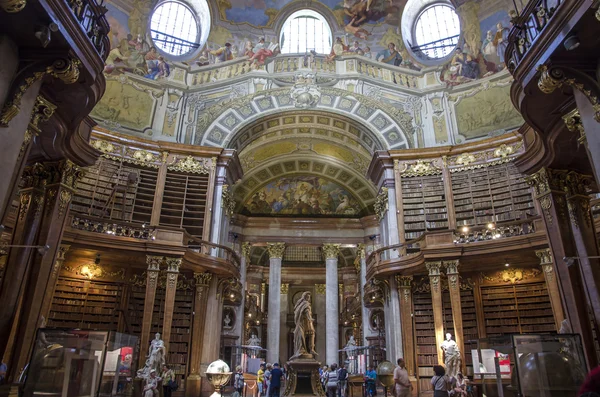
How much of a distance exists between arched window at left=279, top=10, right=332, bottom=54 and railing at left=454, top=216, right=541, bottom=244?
10.4 metres

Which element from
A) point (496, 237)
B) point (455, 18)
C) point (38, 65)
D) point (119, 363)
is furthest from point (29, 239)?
point (455, 18)

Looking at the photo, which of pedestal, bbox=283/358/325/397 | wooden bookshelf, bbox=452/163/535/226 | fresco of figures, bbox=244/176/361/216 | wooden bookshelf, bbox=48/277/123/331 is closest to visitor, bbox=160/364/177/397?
pedestal, bbox=283/358/325/397

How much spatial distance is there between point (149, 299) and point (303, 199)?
11567mm

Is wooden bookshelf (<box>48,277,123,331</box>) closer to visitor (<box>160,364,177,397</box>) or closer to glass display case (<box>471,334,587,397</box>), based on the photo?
visitor (<box>160,364,177,397</box>)

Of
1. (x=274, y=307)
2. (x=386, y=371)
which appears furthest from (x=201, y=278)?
(x=386, y=371)

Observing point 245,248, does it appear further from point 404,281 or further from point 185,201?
point 404,281

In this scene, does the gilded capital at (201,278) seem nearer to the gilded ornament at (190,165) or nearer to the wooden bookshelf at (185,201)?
the wooden bookshelf at (185,201)

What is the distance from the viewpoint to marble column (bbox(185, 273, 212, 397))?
1273 centimetres

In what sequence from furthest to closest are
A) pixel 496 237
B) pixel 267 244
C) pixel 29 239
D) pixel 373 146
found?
1. pixel 267 244
2. pixel 373 146
3. pixel 496 237
4. pixel 29 239

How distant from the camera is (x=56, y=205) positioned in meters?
7.37

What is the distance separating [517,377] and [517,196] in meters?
9.79

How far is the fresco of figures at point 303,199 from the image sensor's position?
2219cm

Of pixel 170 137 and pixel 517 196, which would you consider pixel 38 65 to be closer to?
pixel 170 137

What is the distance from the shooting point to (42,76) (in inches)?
205
